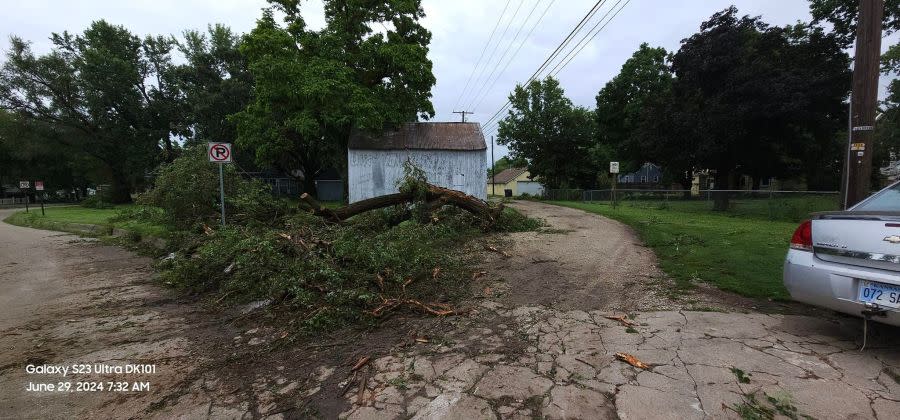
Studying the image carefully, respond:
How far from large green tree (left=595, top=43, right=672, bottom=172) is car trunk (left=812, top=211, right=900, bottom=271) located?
3313cm

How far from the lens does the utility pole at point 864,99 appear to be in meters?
5.12

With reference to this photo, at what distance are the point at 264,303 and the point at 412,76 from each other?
16513mm

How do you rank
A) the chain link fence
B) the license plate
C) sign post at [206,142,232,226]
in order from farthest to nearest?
the chain link fence, sign post at [206,142,232,226], the license plate

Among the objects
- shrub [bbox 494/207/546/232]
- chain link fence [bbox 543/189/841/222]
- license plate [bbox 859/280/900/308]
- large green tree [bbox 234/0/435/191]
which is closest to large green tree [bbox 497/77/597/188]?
chain link fence [bbox 543/189/841/222]

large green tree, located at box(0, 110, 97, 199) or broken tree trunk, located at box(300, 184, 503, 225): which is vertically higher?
large green tree, located at box(0, 110, 97, 199)

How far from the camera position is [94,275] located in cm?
793

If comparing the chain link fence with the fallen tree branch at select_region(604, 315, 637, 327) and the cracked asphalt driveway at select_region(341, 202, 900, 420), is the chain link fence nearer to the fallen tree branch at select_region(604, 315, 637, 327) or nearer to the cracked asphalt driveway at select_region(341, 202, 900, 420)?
the cracked asphalt driveway at select_region(341, 202, 900, 420)

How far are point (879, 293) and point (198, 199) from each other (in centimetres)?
1227

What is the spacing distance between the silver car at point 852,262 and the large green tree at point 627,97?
33053mm

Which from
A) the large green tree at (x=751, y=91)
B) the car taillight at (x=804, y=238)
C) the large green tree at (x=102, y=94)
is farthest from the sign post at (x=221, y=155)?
the large green tree at (x=102, y=94)

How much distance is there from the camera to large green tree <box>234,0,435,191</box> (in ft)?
59.1

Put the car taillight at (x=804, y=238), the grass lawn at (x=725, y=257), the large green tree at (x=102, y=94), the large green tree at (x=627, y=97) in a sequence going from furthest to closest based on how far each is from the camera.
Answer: the large green tree at (x=627, y=97) < the large green tree at (x=102, y=94) < the grass lawn at (x=725, y=257) < the car taillight at (x=804, y=238)

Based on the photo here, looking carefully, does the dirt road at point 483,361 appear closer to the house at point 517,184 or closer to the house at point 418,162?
the house at point 418,162

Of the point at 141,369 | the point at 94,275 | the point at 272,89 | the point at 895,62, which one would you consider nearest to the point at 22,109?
the point at 272,89
